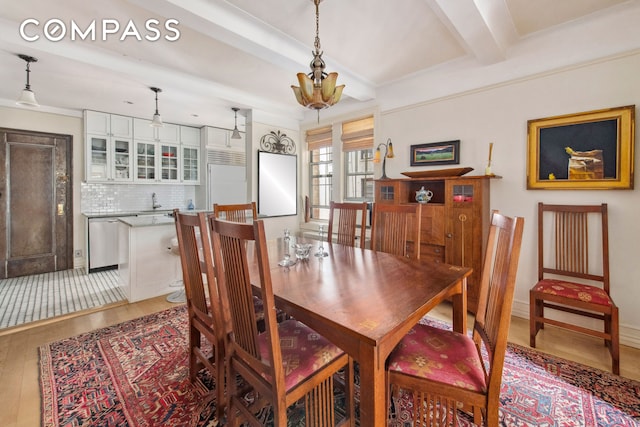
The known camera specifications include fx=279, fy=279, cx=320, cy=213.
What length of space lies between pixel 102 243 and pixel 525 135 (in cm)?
576

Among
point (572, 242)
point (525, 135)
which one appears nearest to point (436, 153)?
point (525, 135)

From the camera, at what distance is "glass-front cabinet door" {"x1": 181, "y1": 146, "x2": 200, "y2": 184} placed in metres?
5.37

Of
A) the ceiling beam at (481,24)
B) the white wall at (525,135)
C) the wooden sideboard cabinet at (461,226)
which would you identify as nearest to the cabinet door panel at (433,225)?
the wooden sideboard cabinet at (461,226)

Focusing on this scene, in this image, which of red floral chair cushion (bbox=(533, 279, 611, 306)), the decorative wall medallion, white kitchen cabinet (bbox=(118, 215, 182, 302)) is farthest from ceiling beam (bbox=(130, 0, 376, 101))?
red floral chair cushion (bbox=(533, 279, 611, 306))

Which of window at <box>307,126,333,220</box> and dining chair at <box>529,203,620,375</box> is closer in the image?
dining chair at <box>529,203,620,375</box>

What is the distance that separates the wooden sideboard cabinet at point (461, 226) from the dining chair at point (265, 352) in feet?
5.92

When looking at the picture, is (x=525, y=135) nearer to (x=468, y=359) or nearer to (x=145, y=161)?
(x=468, y=359)

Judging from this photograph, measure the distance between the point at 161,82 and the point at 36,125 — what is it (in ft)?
8.73

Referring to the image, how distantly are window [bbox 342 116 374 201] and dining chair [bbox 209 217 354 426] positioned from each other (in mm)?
2880

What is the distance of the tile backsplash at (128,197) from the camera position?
4613mm

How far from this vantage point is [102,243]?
14.5 ft

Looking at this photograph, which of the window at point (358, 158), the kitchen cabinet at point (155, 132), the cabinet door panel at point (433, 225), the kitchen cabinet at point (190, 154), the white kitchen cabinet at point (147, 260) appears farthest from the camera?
the kitchen cabinet at point (190, 154)

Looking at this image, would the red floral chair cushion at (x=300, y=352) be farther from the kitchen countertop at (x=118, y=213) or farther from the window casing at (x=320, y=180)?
the kitchen countertop at (x=118, y=213)

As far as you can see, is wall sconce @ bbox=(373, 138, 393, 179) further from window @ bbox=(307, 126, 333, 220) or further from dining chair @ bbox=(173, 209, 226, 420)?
dining chair @ bbox=(173, 209, 226, 420)
